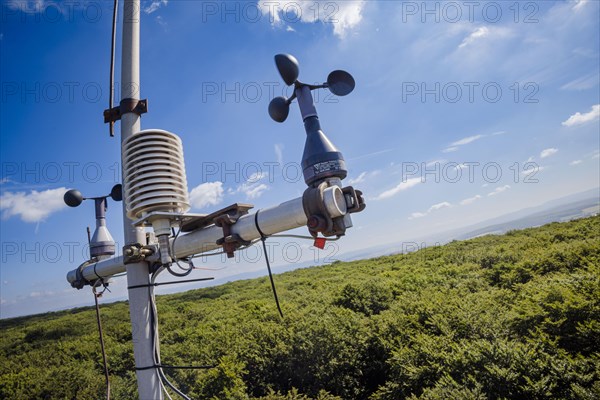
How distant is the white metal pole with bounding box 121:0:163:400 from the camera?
195cm

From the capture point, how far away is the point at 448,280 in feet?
36.5

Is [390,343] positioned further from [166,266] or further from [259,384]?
[166,266]

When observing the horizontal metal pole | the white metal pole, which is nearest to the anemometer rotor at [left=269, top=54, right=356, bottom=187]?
the horizontal metal pole

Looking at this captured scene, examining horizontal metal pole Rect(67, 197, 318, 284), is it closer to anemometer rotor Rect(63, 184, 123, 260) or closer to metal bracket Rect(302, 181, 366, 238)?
metal bracket Rect(302, 181, 366, 238)

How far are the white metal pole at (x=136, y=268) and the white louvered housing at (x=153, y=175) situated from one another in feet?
0.88

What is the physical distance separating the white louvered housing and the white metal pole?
27 centimetres

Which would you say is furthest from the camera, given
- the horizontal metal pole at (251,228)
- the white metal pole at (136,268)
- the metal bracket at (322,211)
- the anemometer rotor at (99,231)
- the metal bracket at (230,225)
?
the anemometer rotor at (99,231)

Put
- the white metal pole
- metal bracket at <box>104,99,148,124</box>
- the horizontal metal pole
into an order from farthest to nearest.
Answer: metal bracket at <box>104,99,148,124</box> → the white metal pole → the horizontal metal pole

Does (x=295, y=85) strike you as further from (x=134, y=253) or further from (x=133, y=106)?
(x=134, y=253)

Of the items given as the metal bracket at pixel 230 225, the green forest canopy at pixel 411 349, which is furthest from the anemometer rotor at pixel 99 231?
the green forest canopy at pixel 411 349

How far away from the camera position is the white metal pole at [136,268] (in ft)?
6.40

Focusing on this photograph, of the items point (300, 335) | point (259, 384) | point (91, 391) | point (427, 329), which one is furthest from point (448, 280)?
point (91, 391)

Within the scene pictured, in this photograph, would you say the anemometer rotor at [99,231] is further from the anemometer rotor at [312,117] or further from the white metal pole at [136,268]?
the anemometer rotor at [312,117]

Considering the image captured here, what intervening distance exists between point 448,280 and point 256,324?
6.81 m
